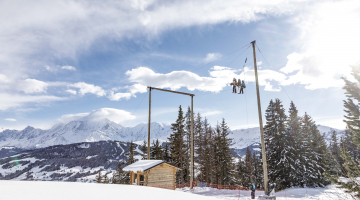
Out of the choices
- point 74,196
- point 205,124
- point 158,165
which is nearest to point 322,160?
point 205,124

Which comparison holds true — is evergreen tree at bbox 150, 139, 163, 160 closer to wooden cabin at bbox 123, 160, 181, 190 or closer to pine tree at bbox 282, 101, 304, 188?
wooden cabin at bbox 123, 160, 181, 190

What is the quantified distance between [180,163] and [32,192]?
34227 mm

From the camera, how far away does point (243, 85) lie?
1811 cm

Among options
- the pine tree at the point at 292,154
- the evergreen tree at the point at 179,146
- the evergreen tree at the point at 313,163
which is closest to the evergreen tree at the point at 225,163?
the evergreen tree at the point at 179,146

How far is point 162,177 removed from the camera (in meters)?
22.5

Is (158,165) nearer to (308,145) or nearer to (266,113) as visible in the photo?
(266,113)

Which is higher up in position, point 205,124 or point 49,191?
point 205,124

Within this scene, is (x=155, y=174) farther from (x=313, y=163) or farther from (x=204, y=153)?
(x=313, y=163)

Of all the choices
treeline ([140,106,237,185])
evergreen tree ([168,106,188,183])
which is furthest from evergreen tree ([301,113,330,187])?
evergreen tree ([168,106,188,183])

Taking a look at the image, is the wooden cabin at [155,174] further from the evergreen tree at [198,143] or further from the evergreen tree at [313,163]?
the evergreen tree at [313,163]

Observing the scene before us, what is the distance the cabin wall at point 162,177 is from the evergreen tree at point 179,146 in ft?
42.8

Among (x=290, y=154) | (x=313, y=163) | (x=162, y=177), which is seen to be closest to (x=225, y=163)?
(x=290, y=154)

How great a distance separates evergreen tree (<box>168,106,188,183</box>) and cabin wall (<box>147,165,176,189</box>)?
13056 mm

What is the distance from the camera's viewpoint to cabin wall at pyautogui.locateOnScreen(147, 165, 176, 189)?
2153 centimetres
